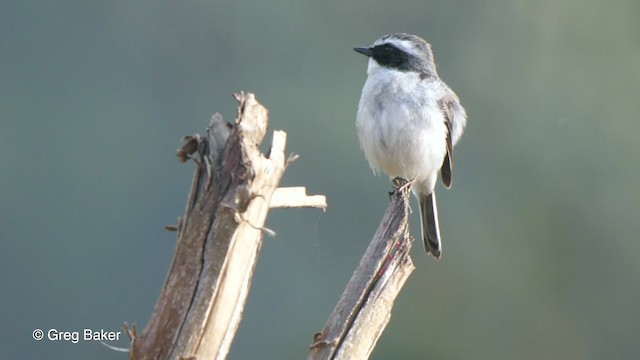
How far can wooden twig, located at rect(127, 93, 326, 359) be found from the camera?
3988 mm

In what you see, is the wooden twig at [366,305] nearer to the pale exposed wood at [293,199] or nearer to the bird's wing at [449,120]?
the pale exposed wood at [293,199]

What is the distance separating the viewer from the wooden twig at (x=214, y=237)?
157 inches

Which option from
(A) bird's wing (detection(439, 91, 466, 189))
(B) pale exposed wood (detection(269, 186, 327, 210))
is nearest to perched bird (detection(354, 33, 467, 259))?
(A) bird's wing (detection(439, 91, 466, 189))

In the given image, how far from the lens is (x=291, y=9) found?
1786 centimetres

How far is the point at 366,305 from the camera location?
4.58 meters

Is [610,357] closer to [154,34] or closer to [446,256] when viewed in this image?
[446,256]

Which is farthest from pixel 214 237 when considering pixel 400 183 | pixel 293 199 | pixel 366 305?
pixel 400 183

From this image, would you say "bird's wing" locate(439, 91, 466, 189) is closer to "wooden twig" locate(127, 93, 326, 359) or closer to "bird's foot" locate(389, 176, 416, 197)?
"bird's foot" locate(389, 176, 416, 197)

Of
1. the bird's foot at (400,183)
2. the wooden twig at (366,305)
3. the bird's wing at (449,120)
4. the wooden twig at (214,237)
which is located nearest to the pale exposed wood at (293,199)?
the wooden twig at (214,237)

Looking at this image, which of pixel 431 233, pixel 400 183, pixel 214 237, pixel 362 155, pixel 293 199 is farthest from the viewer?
pixel 362 155

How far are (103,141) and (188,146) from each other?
11.8m

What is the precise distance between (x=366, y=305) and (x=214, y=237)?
816mm

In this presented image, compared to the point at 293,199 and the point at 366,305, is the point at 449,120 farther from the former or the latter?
the point at 293,199

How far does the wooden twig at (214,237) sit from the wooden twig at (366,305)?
1.87 ft
